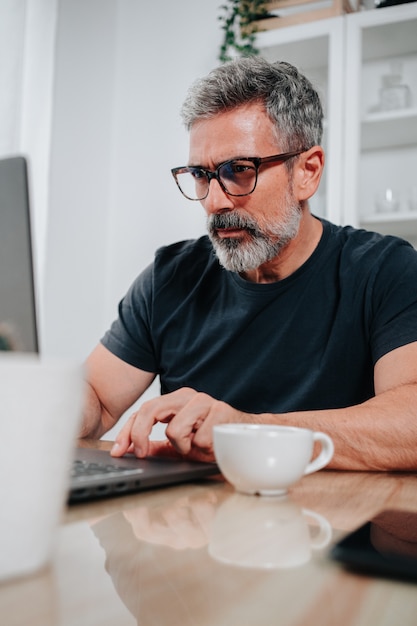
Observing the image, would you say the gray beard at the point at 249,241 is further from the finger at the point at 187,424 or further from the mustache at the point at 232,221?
the finger at the point at 187,424

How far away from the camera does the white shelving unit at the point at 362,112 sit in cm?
250

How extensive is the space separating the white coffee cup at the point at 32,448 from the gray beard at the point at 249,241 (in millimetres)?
1086

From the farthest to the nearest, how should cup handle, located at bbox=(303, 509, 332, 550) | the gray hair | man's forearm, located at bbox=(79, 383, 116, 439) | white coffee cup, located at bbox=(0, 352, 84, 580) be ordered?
→ the gray hair → man's forearm, located at bbox=(79, 383, 116, 439) → cup handle, located at bbox=(303, 509, 332, 550) → white coffee cup, located at bbox=(0, 352, 84, 580)

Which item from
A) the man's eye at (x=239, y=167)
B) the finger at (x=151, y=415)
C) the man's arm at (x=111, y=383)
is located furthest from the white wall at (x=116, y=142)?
the finger at (x=151, y=415)

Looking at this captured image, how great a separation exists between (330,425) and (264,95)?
83 cm

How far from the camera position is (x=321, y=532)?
0.46 m

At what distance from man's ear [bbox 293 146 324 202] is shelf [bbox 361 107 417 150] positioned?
3.92 feet

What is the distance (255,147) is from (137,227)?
195 cm

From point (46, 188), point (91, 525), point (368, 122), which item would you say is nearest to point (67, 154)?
point (46, 188)

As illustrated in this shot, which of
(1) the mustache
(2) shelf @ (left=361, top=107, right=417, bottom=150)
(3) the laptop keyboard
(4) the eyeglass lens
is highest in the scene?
(2) shelf @ (left=361, top=107, right=417, bottom=150)

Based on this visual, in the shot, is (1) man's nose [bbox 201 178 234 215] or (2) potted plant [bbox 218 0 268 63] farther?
(2) potted plant [bbox 218 0 268 63]

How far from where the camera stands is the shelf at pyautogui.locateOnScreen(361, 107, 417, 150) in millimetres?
2523

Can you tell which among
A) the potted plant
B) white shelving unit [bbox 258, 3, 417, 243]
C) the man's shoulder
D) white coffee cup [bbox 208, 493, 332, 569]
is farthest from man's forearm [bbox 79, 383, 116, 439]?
the potted plant

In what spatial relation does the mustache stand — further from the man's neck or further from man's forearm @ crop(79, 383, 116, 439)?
man's forearm @ crop(79, 383, 116, 439)
